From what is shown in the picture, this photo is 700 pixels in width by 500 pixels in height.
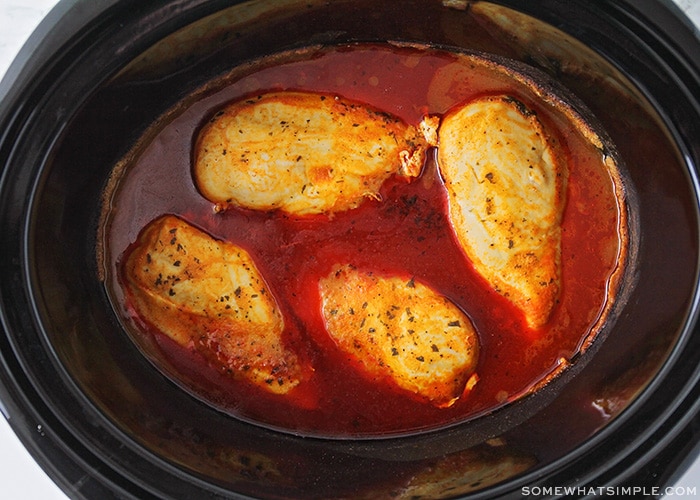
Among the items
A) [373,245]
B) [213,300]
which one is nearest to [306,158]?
[373,245]

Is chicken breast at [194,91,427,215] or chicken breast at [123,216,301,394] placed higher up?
chicken breast at [194,91,427,215]

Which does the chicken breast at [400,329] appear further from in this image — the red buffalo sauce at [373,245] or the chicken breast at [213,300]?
the chicken breast at [213,300]

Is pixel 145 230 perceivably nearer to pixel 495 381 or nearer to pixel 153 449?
pixel 153 449

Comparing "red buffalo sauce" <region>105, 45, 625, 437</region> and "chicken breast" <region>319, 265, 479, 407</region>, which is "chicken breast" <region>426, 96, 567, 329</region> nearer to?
"red buffalo sauce" <region>105, 45, 625, 437</region>

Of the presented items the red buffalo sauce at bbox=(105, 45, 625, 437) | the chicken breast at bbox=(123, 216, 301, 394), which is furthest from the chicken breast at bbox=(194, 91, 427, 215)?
the chicken breast at bbox=(123, 216, 301, 394)

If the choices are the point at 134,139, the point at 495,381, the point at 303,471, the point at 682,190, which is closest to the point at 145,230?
the point at 134,139

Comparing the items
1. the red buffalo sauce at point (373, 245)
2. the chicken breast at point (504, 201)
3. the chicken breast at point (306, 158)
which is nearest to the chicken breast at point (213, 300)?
the red buffalo sauce at point (373, 245)
